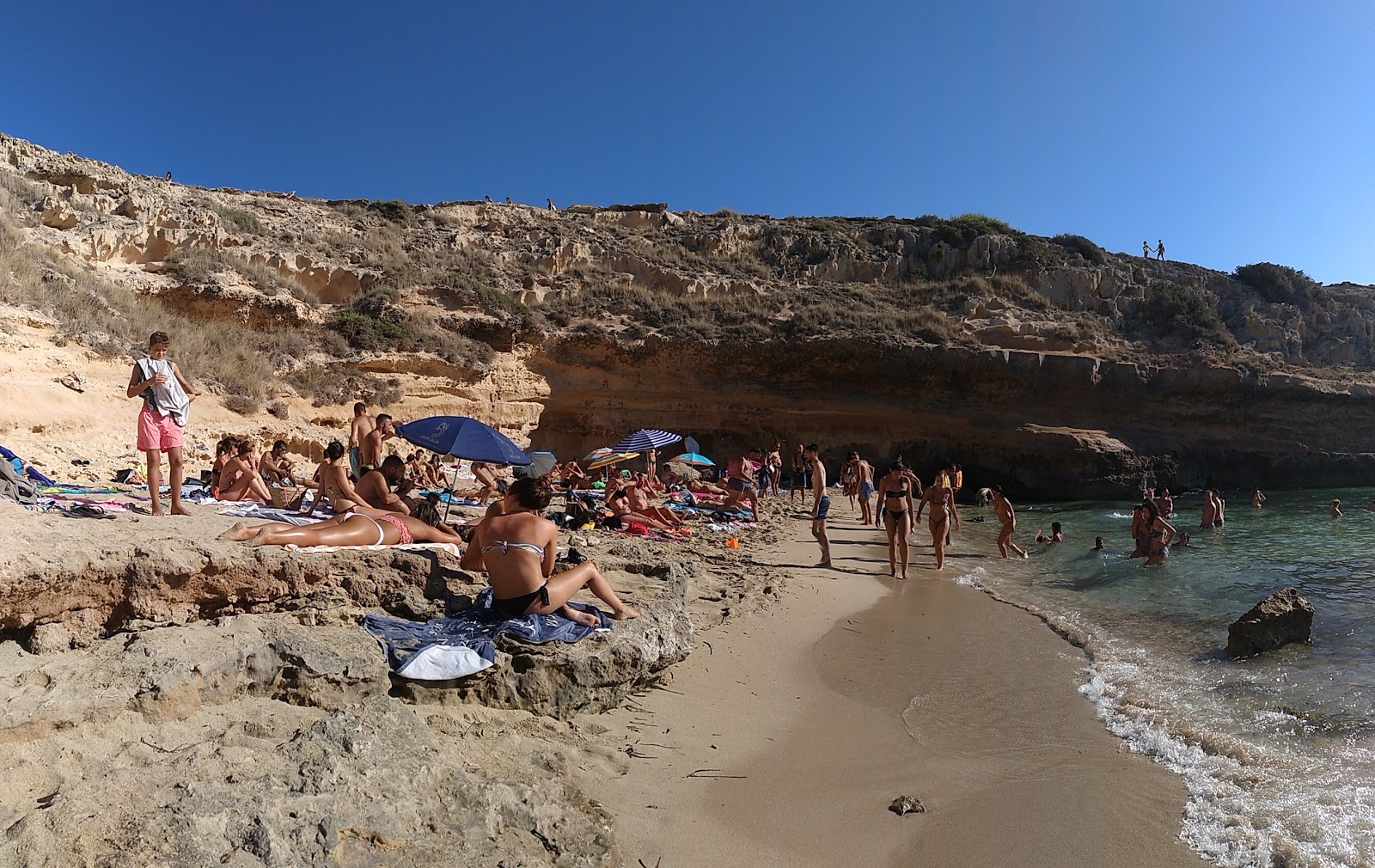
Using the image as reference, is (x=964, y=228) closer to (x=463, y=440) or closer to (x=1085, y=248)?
(x=1085, y=248)

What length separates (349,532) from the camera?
4566mm

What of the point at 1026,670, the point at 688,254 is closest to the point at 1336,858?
the point at 1026,670

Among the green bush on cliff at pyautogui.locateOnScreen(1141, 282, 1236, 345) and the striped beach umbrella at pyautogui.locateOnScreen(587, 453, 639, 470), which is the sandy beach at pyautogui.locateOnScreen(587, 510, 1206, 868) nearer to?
the striped beach umbrella at pyautogui.locateOnScreen(587, 453, 639, 470)

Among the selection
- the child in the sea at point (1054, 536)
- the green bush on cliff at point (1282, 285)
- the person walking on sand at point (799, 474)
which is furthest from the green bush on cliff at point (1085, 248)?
the child in the sea at point (1054, 536)

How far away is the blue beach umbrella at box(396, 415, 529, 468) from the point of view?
752 cm

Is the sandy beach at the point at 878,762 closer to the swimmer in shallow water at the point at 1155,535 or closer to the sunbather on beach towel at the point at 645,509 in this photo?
the sunbather on beach towel at the point at 645,509

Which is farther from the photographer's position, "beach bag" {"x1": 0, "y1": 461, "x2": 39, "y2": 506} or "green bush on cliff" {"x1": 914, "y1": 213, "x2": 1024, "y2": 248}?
"green bush on cliff" {"x1": 914, "y1": 213, "x2": 1024, "y2": 248}

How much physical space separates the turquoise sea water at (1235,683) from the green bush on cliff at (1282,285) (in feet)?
84.2

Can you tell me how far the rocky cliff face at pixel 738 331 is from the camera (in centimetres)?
1855

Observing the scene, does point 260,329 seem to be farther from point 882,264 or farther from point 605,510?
point 882,264

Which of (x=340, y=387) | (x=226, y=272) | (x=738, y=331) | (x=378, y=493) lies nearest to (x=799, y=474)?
(x=738, y=331)

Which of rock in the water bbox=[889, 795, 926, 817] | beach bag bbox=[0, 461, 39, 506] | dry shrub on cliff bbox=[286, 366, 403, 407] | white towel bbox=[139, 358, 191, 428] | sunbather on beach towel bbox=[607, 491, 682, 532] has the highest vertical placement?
dry shrub on cliff bbox=[286, 366, 403, 407]

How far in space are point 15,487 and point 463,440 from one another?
362cm

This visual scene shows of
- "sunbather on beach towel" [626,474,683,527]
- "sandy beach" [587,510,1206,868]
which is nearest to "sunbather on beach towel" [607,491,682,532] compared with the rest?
"sunbather on beach towel" [626,474,683,527]
